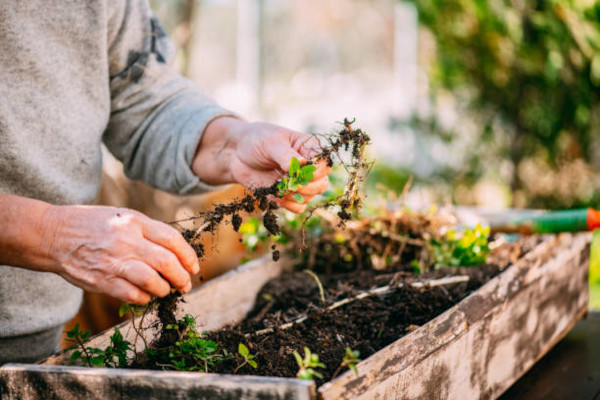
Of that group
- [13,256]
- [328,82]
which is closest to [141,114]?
[13,256]

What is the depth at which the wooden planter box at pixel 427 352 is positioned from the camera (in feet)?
3.24

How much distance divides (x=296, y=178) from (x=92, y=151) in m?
0.69

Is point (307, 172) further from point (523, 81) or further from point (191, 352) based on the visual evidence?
point (523, 81)

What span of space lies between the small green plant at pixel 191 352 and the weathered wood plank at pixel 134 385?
0.59 feet

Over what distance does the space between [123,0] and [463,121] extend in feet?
12.2

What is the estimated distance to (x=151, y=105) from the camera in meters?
1.84

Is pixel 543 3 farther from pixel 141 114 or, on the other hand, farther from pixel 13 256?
pixel 13 256

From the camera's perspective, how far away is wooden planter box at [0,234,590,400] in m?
0.99

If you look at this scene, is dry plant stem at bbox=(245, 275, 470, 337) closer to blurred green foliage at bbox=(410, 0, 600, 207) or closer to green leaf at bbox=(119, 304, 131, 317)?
green leaf at bbox=(119, 304, 131, 317)

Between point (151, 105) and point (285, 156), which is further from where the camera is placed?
point (151, 105)

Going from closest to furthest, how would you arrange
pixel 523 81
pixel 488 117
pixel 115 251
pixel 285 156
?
pixel 115 251
pixel 285 156
pixel 523 81
pixel 488 117

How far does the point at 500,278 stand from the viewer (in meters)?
1.59

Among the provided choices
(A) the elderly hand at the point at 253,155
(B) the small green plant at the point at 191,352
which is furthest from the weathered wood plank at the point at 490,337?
(A) the elderly hand at the point at 253,155

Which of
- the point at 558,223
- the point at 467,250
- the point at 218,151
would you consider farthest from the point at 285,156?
the point at 558,223
